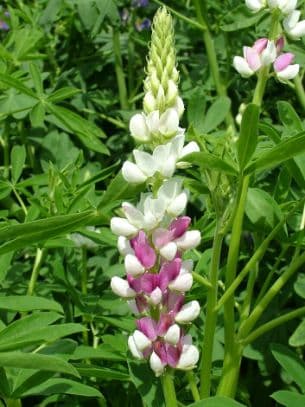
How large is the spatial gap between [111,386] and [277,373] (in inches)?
15.3

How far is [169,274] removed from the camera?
98 cm

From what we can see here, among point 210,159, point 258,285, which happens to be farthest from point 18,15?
point 210,159

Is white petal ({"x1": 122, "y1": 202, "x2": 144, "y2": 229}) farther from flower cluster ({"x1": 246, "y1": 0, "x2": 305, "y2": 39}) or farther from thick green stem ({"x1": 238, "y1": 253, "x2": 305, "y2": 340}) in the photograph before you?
flower cluster ({"x1": 246, "y1": 0, "x2": 305, "y2": 39})

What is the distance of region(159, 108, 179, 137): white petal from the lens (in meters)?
0.96

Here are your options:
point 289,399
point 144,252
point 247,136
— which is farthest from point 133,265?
point 289,399

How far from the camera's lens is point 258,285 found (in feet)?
6.06

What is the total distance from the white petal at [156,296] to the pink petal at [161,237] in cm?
6

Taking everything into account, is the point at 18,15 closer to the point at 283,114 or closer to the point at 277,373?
the point at 283,114

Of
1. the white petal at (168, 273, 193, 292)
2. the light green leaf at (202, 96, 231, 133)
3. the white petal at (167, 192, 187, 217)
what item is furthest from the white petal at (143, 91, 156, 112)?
the light green leaf at (202, 96, 231, 133)

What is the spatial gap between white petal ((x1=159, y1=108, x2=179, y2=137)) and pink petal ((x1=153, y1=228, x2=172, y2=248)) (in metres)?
0.13

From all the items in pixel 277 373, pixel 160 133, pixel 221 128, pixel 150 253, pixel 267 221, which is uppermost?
pixel 160 133

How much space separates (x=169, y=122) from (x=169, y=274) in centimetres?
20

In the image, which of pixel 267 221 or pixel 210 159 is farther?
pixel 267 221

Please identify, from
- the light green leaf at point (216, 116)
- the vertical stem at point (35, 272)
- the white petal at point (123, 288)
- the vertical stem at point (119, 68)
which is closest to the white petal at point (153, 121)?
the white petal at point (123, 288)
